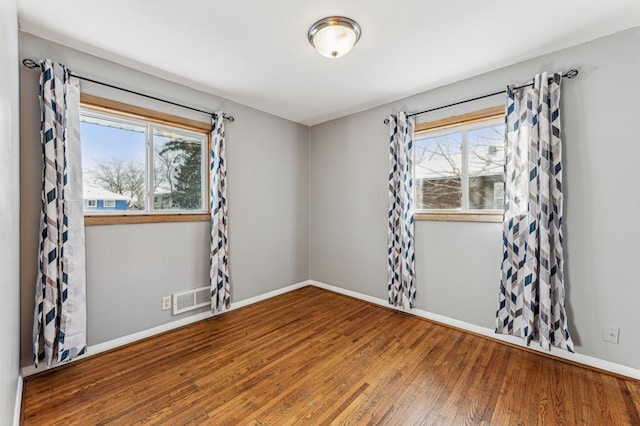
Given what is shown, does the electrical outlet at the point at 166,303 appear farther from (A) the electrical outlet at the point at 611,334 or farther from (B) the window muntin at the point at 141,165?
(A) the electrical outlet at the point at 611,334

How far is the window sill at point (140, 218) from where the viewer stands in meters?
2.29

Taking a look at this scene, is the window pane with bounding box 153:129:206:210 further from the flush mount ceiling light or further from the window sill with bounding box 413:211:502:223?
the window sill with bounding box 413:211:502:223

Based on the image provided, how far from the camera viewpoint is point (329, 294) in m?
3.88

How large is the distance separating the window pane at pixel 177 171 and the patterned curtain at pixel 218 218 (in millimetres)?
169

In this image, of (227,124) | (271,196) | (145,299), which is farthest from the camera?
(271,196)

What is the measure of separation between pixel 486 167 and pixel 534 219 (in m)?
0.70

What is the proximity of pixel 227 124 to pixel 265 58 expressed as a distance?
1.13 meters

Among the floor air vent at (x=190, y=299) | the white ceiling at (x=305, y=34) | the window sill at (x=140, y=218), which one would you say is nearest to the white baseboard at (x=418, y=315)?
the floor air vent at (x=190, y=299)

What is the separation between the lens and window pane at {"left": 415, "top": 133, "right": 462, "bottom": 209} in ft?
9.51

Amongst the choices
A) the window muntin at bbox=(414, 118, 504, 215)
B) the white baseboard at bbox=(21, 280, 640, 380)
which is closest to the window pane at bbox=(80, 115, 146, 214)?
the white baseboard at bbox=(21, 280, 640, 380)

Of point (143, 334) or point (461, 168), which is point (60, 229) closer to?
point (143, 334)

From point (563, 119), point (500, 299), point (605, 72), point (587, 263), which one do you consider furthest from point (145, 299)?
point (605, 72)

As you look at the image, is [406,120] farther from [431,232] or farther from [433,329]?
[433,329]

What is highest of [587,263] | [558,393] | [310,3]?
[310,3]
